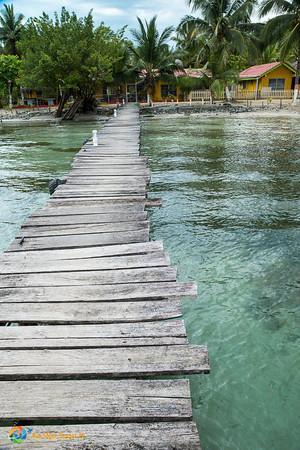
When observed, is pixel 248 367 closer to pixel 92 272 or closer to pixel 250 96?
pixel 92 272

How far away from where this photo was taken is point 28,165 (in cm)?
1305

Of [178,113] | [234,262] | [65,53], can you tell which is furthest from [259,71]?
[234,262]

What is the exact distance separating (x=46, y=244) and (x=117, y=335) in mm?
2041

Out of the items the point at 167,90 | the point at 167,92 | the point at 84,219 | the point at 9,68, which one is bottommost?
the point at 84,219

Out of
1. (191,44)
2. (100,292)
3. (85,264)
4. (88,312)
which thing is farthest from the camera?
(191,44)

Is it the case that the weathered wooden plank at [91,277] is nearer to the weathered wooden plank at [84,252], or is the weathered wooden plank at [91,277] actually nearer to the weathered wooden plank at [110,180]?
the weathered wooden plank at [84,252]

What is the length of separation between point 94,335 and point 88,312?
316 millimetres

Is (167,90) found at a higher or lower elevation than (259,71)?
lower

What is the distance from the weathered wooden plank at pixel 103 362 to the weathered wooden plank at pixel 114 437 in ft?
1.26

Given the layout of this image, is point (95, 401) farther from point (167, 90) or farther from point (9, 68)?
point (167, 90)

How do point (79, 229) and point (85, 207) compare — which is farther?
point (85, 207)

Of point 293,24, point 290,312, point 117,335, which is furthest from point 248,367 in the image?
point 293,24

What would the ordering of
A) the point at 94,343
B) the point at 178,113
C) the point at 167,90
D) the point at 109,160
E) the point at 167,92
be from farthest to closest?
the point at 167,92 < the point at 167,90 < the point at 178,113 < the point at 109,160 < the point at 94,343

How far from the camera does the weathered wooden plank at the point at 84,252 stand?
4031mm
